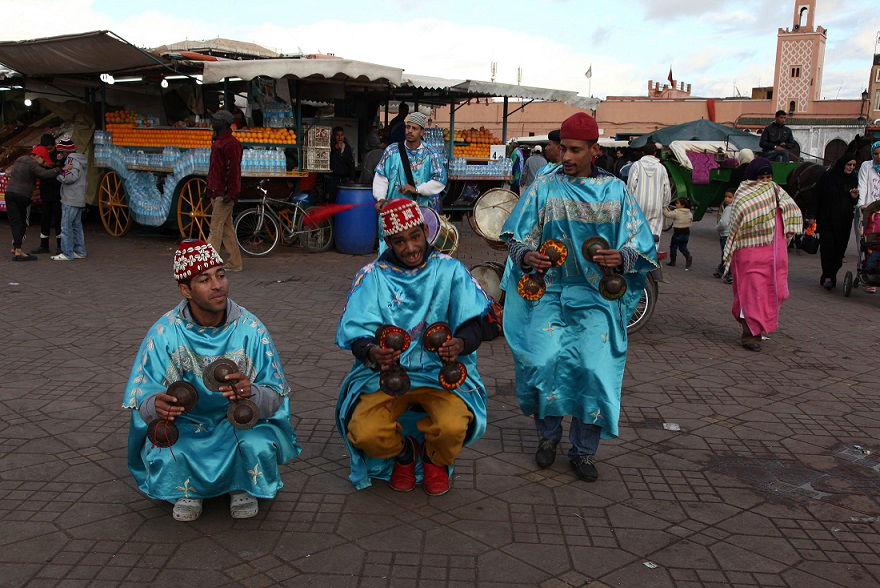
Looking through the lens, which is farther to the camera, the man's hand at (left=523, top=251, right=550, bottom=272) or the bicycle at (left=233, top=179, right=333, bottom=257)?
the bicycle at (left=233, top=179, right=333, bottom=257)

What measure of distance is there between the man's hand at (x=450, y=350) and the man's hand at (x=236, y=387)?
85 centimetres

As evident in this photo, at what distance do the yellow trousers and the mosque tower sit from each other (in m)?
43.6

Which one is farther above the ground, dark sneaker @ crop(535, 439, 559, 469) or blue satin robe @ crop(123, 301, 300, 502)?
blue satin robe @ crop(123, 301, 300, 502)

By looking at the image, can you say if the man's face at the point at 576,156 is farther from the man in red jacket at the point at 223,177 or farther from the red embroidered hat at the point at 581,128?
the man in red jacket at the point at 223,177

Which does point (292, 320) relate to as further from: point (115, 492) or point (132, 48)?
point (132, 48)

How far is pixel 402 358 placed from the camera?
12.7ft

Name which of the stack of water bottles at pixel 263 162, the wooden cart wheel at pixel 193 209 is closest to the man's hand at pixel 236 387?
the stack of water bottles at pixel 263 162

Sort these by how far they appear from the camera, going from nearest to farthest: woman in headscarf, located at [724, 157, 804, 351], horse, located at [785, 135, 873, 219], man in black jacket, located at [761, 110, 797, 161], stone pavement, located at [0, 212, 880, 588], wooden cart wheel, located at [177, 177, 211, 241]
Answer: stone pavement, located at [0, 212, 880, 588]
woman in headscarf, located at [724, 157, 804, 351]
wooden cart wheel, located at [177, 177, 211, 241]
horse, located at [785, 135, 873, 219]
man in black jacket, located at [761, 110, 797, 161]

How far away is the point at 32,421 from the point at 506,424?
2901 millimetres

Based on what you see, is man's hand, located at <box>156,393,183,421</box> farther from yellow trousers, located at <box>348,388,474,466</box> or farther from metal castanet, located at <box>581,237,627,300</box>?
metal castanet, located at <box>581,237,627,300</box>

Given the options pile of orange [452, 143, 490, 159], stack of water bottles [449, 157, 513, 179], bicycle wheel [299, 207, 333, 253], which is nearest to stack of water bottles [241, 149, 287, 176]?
bicycle wheel [299, 207, 333, 253]

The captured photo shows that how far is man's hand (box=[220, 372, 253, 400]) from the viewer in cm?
341

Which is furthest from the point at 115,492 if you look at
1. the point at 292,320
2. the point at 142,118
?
the point at 142,118

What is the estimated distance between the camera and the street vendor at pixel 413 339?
3.80 m
